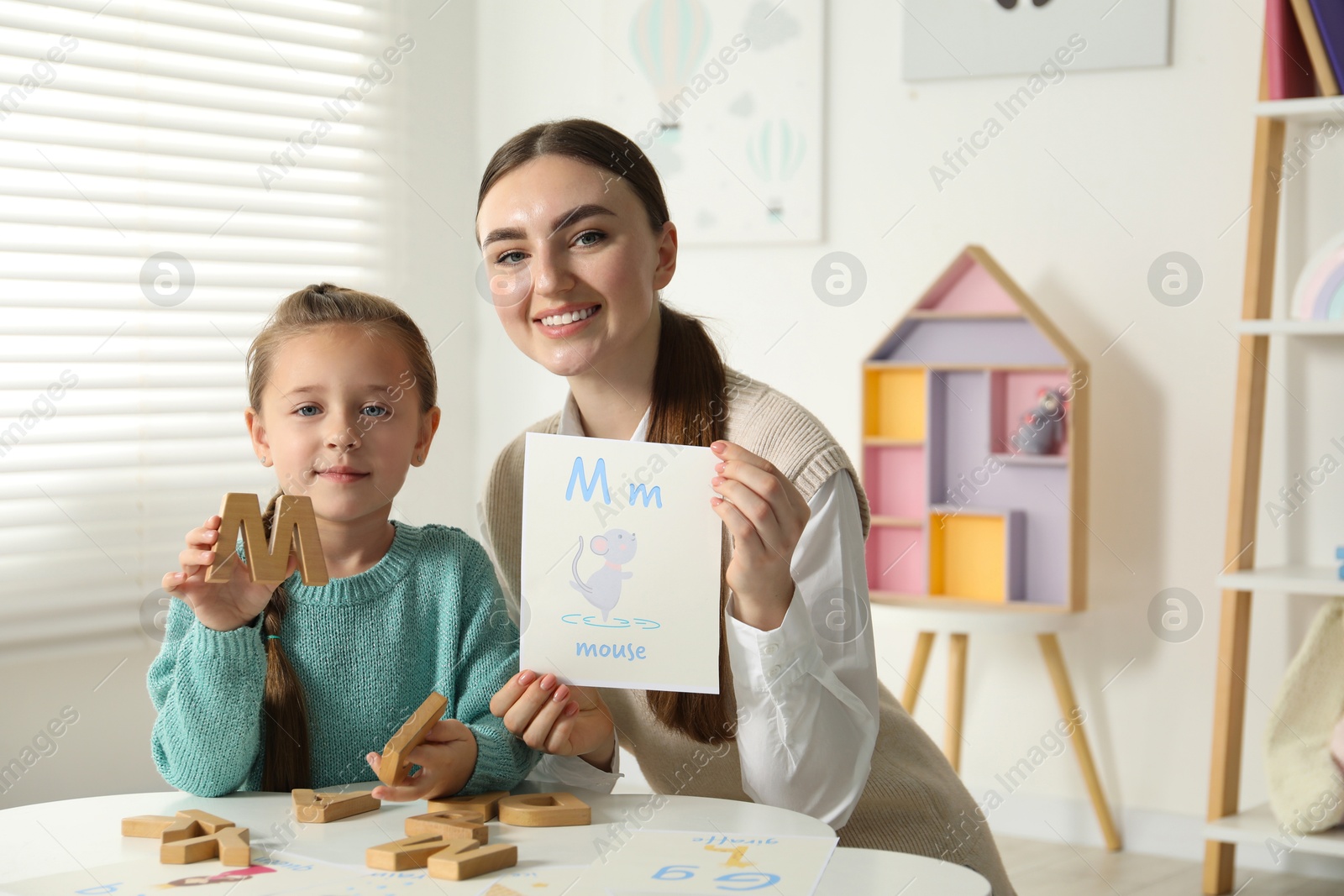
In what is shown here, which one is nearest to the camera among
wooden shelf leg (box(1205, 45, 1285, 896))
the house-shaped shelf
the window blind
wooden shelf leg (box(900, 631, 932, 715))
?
wooden shelf leg (box(1205, 45, 1285, 896))

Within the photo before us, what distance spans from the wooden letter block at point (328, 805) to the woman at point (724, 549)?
16 cm

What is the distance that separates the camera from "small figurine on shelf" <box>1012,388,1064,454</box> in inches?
115

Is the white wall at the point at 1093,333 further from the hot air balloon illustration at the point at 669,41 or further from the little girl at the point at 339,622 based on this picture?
the little girl at the point at 339,622

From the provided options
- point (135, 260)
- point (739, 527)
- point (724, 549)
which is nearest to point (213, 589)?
point (739, 527)

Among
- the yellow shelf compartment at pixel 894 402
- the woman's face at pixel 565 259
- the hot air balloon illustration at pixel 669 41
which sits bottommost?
the yellow shelf compartment at pixel 894 402

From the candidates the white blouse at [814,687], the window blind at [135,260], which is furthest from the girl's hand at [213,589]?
the window blind at [135,260]

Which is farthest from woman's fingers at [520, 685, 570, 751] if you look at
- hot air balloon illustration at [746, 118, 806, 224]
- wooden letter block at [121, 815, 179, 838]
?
hot air balloon illustration at [746, 118, 806, 224]

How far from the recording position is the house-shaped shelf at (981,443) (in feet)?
9.55

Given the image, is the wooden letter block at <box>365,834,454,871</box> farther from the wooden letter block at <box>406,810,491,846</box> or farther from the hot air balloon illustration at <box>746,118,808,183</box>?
the hot air balloon illustration at <box>746,118,808,183</box>

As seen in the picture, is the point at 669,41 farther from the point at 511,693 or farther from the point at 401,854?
the point at 401,854

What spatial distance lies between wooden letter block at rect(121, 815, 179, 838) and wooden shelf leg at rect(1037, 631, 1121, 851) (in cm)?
224

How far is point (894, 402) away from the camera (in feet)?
10.3

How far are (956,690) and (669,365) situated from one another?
171cm

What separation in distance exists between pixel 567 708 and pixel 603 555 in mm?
151
